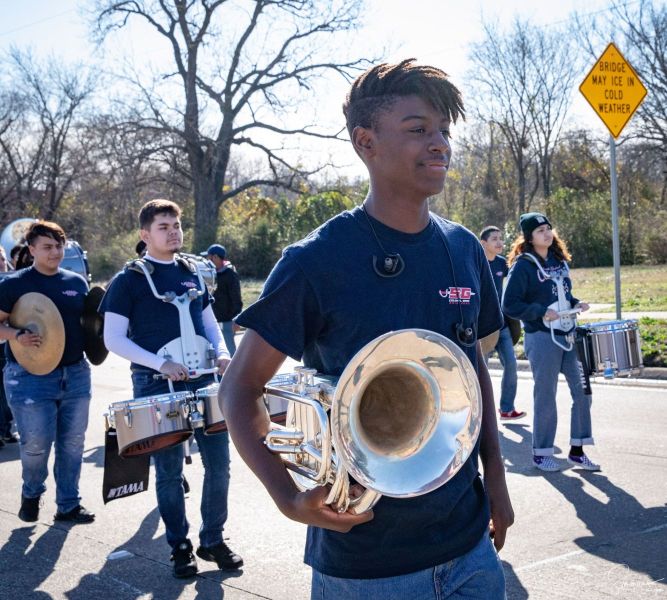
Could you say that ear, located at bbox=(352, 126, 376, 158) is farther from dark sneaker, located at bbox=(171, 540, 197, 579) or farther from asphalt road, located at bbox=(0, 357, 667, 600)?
dark sneaker, located at bbox=(171, 540, 197, 579)

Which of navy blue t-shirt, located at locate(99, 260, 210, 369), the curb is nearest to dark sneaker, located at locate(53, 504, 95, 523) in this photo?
navy blue t-shirt, located at locate(99, 260, 210, 369)

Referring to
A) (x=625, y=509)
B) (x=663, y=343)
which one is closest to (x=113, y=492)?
(x=625, y=509)

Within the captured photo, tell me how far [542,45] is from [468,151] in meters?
7.35

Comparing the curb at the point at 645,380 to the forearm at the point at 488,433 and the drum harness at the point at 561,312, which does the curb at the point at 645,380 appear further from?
the forearm at the point at 488,433

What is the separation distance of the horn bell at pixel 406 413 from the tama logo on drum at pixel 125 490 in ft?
11.1

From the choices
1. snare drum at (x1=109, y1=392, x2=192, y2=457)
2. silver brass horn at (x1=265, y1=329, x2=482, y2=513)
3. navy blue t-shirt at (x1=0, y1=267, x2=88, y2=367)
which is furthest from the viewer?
navy blue t-shirt at (x1=0, y1=267, x2=88, y2=367)

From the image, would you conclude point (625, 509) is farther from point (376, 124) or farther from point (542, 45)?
point (542, 45)

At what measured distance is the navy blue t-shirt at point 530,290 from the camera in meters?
7.15

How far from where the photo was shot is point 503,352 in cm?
941

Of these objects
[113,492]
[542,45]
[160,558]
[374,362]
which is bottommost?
[160,558]

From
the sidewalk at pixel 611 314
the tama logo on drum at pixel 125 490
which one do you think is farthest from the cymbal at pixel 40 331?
the sidewalk at pixel 611 314

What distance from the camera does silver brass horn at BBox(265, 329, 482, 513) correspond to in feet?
6.65

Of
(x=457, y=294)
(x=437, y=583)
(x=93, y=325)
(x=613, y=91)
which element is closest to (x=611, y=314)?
(x=613, y=91)

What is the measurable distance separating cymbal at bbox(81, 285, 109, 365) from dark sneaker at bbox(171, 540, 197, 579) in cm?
187
